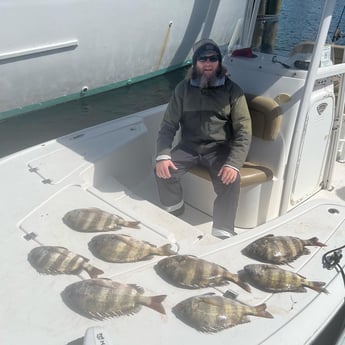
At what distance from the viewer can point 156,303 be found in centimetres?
185

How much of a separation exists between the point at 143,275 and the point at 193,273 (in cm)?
23

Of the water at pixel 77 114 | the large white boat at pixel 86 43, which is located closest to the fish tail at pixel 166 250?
the water at pixel 77 114

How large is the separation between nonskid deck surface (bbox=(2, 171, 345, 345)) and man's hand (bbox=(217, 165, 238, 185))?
42 cm

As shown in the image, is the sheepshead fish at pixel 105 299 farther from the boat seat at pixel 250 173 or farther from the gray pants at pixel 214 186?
the boat seat at pixel 250 173

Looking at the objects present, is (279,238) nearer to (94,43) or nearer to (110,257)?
(110,257)

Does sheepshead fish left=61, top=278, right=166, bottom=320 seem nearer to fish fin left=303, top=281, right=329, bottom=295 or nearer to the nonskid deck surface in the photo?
the nonskid deck surface

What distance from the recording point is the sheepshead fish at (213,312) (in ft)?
5.71

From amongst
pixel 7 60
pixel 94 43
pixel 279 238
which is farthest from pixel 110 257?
pixel 94 43

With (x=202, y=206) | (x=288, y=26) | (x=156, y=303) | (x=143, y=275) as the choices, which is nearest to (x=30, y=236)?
(x=143, y=275)

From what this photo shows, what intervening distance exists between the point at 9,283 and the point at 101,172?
→ 1.25m

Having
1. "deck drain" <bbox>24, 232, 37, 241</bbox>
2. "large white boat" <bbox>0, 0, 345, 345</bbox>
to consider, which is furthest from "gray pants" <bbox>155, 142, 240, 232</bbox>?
"deck drain" <bbox>24, 232, 37, 241</bbox>

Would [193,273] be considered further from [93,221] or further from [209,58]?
[209,58]

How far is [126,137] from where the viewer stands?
11.0 ft

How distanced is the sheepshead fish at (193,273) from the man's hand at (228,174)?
82 centimetres
